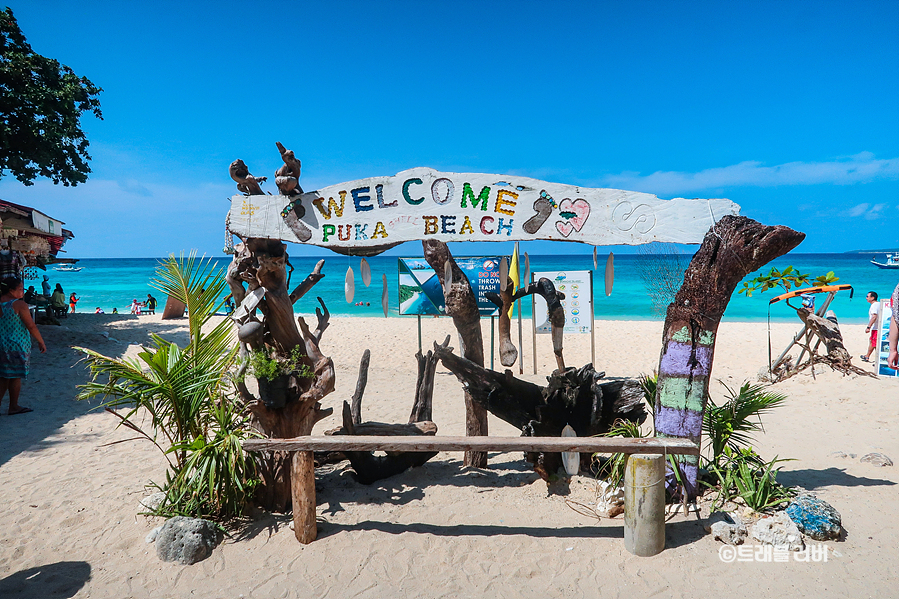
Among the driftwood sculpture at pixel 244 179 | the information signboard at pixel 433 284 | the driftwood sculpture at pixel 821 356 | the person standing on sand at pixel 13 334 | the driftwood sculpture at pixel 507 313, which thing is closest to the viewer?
the driftwood sculpture at pixel 244 179

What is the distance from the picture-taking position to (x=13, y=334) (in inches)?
229

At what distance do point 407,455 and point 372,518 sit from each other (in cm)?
78

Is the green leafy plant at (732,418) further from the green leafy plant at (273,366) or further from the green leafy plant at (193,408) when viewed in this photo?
the green leafy plant at (193,408)

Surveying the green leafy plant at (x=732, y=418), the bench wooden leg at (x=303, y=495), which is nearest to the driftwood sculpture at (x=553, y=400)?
the green leafy plant at (x=732, y=418)

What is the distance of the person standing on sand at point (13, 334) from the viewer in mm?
5766

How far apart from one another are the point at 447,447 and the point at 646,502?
1.39 m

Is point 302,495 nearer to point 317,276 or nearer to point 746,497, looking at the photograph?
point 317,276

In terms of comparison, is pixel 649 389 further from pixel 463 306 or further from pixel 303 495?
pixel 303 495

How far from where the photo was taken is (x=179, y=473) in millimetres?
3555

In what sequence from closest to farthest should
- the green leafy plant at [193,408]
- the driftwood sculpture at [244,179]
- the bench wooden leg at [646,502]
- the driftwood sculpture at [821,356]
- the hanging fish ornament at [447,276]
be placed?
the bench wooden leg at [646,502] < the green leafy plant at [193,408] < the driftwood sculpture at [244,179] < the hanging fish ornament at [447,276] < the driftwood sculpture at [821,356]

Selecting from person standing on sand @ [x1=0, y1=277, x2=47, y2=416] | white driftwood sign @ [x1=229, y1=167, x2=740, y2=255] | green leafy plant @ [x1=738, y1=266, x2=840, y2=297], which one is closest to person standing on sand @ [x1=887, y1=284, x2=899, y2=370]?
green leafy plant @ [x1=738, y1=266, x2=840, y2=297]

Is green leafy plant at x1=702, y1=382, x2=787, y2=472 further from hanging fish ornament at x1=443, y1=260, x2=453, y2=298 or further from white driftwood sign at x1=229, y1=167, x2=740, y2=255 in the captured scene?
hanging fish ornament at x1=443, y1=260, x2=453, y2=298

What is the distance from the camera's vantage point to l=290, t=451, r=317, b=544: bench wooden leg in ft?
10.9

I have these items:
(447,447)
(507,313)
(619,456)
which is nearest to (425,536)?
(447,447)
